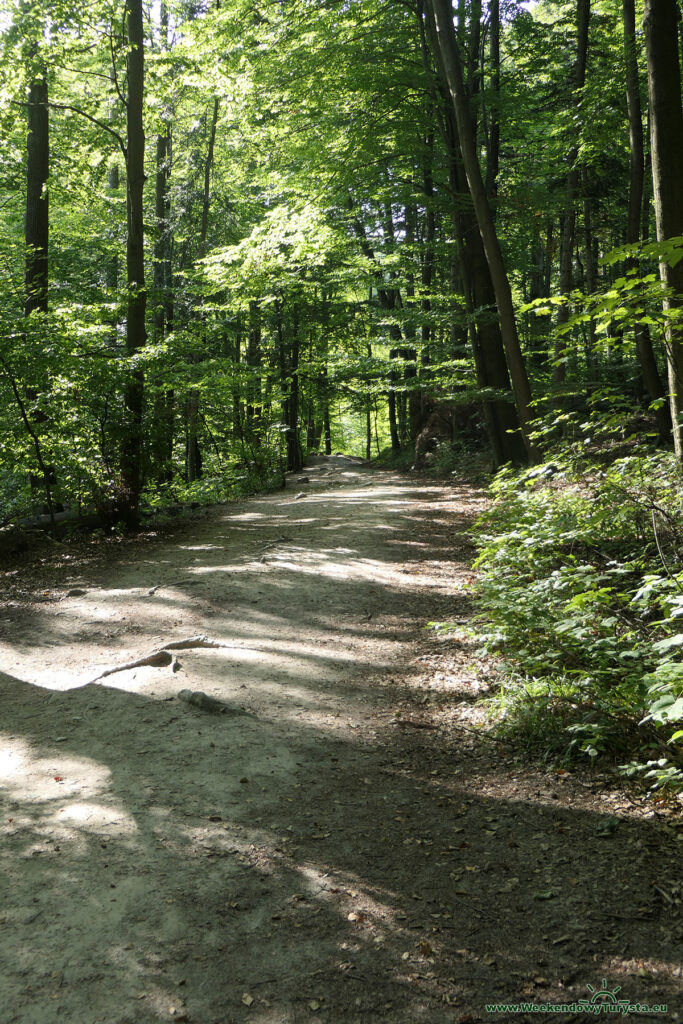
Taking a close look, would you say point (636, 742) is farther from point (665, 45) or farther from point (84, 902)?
point (665, 45)

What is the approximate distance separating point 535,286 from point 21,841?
81.8 feet

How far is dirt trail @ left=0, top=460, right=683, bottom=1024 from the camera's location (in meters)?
2.53

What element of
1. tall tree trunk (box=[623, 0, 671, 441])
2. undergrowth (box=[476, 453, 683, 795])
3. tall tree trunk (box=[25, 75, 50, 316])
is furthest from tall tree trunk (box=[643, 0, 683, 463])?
tall tree trunk (box=[25, 75, 50, 316])

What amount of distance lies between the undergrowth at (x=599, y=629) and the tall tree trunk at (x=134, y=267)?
6351 mm

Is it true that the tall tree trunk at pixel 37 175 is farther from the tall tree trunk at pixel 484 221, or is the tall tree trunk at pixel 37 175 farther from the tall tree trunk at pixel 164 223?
the tall tree trunk at pixel 484 221

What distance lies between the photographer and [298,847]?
3.42 meters

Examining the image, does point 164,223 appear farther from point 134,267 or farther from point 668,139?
point 668,139

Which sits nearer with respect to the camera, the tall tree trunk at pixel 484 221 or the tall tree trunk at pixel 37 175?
the tall tree trunk at pixel 484 221

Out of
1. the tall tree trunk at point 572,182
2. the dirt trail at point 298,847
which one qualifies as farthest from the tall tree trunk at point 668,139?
the tall tree trunk at point 572,182

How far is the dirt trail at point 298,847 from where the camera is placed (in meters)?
2.53

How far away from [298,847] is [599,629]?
7.76 feet

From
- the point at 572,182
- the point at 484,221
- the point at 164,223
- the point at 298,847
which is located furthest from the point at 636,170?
the point at 164,223

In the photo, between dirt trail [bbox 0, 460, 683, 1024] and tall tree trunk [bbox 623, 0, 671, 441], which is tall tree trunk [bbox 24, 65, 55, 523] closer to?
dirt trail [bbox 0, 460, 683, 1024]

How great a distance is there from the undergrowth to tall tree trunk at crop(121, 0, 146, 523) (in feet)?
20.8
